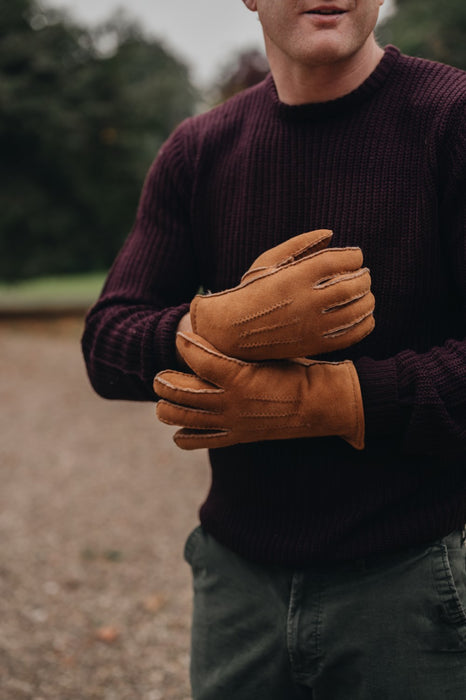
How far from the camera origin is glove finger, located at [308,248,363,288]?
1197 mm

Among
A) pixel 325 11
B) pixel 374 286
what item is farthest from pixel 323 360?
pixel 325 11

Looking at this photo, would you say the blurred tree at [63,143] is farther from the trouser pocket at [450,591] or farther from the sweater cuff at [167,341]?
the trouser pocket at [450,591]

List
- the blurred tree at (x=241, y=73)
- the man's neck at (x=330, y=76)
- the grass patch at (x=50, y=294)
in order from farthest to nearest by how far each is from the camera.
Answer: the grass patch at (x=50, y=294) < the blurred tree at (x=241, y=73) < the man's neck at (x=330, y=76)

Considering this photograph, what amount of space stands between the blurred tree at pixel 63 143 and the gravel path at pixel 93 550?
5936 millimetres

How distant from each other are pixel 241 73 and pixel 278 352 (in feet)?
42.1

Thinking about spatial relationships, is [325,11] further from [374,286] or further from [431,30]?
[431,30]

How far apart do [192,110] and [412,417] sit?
3434cm

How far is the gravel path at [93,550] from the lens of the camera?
121 inches

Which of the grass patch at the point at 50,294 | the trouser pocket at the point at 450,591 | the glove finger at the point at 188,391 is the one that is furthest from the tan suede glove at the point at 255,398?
the grass patch at the point at 50,294

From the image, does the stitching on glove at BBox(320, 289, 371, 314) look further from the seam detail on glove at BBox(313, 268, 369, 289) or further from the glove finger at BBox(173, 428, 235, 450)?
the glove finger at BBox(173, 428, 235, 450)

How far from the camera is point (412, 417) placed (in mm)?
1288

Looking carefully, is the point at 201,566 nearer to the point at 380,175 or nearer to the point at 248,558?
the point at 248,558

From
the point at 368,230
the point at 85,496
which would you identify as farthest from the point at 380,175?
the point at 85,496

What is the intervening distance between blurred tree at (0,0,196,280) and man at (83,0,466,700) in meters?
11.3
